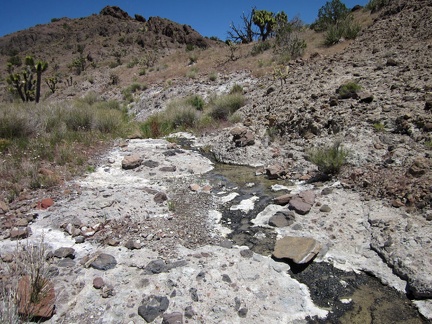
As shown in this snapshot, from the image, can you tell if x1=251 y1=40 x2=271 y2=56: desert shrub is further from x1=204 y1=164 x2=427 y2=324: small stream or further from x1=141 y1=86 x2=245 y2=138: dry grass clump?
x1=204 y1=164 x2=427 y2=324: small stream

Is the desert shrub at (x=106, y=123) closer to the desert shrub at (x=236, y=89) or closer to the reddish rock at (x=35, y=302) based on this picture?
the desert shrub at (x=236, y=89)

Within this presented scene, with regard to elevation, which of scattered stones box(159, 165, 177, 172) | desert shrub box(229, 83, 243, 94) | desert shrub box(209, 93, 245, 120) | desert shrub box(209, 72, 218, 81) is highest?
desert shrub box(209, 72, 218, 81)

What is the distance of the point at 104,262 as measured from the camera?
3383 mm

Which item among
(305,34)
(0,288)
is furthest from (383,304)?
(305,34)

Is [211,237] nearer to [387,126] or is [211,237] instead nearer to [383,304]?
[383,304]

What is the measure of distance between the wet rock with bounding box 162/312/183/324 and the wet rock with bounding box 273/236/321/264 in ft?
4.64

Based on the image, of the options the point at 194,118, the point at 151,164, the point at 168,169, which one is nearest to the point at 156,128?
the point at 194,118

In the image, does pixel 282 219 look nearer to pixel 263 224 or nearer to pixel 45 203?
pixel 263 224

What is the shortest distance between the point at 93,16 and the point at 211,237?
6041 centimetres

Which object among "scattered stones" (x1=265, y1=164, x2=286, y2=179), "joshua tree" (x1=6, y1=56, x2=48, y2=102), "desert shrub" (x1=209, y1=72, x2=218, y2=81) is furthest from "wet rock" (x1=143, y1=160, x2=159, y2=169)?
"joshua tree" (x1=6, y1=56, x2=48, y2=102)

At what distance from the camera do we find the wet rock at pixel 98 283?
9.94 feet

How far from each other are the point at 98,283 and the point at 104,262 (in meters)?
0.35

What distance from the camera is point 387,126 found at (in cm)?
654

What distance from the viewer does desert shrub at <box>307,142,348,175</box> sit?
558 cm
